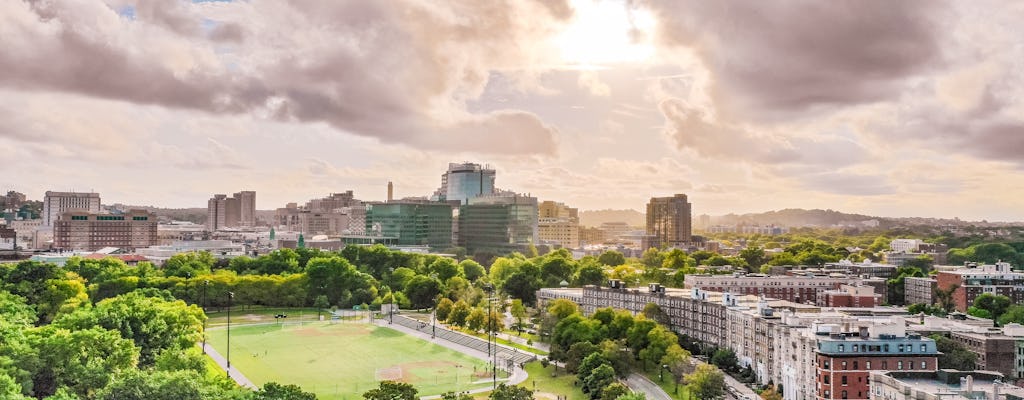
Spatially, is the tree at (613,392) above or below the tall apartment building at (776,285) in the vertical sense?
below

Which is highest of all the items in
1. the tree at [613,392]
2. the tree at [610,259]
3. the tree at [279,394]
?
the tree at [610,259]

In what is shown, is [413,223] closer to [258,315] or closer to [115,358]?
[258,315]

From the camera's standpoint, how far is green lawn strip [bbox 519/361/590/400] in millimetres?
56500

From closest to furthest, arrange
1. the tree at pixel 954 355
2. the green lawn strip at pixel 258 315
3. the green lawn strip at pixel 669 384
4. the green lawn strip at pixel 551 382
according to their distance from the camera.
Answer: the green lawn strip at pixel 551 382 < the green lawn strip at pixel 669 384 < the tree at pixel 954 355 < the green lawn strip at pixel 258 315

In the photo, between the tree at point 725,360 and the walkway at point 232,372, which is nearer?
the walkway at point 232,372

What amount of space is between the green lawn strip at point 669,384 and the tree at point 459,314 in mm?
21773

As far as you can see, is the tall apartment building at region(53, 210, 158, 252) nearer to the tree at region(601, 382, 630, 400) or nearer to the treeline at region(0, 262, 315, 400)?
the treeline at region(0, 262, 315, 400)

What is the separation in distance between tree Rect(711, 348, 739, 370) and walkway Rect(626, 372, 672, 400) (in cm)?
697

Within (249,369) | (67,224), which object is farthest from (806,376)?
(67,224)

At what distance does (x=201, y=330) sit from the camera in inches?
2650

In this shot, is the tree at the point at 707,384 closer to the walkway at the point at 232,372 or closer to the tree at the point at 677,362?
the tree at the point at 677,362

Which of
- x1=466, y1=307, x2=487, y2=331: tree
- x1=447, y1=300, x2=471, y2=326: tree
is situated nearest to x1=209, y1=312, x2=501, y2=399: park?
x1=447, y1=300, x2=471, y2=326: tree

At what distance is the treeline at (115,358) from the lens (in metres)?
38.8

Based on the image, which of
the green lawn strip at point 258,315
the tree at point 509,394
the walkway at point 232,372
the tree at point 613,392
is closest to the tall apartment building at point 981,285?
the tree at point 613,392
